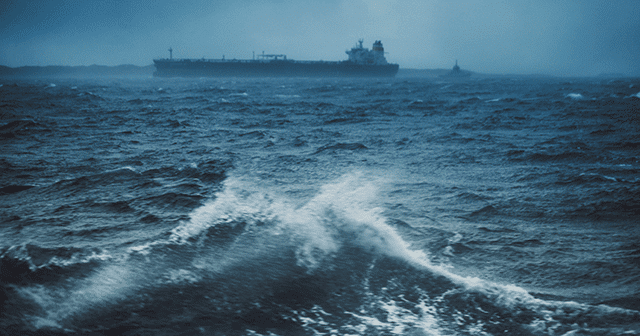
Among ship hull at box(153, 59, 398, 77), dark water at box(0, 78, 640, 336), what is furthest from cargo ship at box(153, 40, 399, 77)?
dark water at box(0, 78, 640, 336)

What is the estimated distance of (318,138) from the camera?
14.8 metres

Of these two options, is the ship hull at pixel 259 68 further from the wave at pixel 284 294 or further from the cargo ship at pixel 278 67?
the wave at pixel 284 294

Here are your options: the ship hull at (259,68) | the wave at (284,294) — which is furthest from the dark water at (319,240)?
the ship hull at (259,68)

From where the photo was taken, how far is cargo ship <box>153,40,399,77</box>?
313 feet

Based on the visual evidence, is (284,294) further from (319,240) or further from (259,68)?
(259,68)

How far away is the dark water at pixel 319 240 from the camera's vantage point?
365 cm

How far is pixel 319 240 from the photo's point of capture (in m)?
5.52

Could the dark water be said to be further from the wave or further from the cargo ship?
the cargo ship

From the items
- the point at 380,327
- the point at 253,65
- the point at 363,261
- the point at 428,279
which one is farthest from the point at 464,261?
the point at 253,65

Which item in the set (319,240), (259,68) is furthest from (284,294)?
Answer: (259,68)

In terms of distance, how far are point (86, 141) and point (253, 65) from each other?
281 ft

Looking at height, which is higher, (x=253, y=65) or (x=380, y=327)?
(x=253, y=65)

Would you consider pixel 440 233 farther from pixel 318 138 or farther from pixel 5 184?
pixel 318 138

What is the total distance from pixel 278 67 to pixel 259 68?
432 cm
